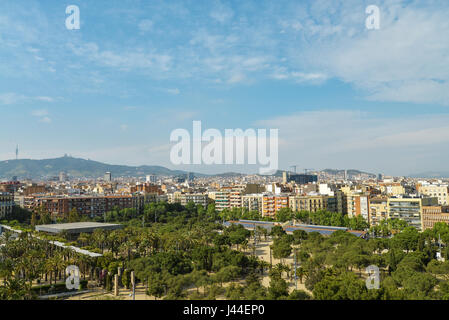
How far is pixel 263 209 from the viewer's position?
38312 millimetres

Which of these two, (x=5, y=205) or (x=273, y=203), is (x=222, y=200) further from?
(x=5, y=205)

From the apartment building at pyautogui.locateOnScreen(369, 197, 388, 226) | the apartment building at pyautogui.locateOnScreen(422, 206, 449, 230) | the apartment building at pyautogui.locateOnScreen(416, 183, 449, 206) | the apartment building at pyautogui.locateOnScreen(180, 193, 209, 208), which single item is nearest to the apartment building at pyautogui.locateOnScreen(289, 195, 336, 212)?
the apartment building at pyautogui.locateOnScreen(369, 197, 388, 226)

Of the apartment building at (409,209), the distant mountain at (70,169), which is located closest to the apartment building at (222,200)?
the apartment building at (409,209)

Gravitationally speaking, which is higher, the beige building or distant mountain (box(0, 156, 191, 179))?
distant mountain (box(0, 156, 191, 179))

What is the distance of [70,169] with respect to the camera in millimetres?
151875

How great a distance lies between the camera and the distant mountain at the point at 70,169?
128 m

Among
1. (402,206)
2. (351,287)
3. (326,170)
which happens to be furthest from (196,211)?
(326,170)

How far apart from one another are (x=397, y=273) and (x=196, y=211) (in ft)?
98.8

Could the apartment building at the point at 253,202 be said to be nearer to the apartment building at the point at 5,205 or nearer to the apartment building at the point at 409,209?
the apartment building at the point at 409,209

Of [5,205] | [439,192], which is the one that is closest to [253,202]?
[439,192]

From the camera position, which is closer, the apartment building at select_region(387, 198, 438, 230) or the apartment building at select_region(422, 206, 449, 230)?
the apartment building at select_region(422, 206, 449, 230)

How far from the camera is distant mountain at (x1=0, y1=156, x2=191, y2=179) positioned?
128375mm

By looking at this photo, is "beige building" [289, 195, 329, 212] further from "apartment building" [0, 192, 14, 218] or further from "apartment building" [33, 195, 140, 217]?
"apartment building" [0, 192, 14, 218]
